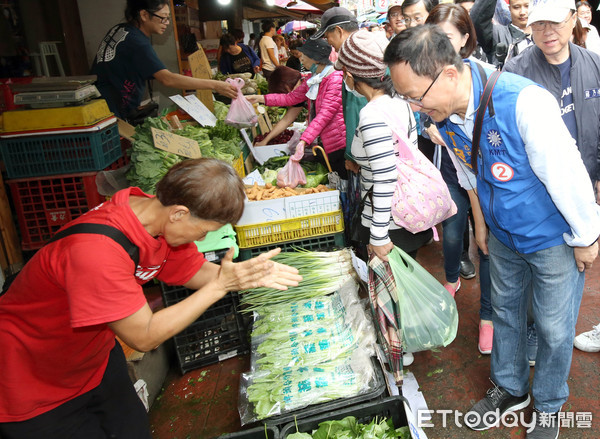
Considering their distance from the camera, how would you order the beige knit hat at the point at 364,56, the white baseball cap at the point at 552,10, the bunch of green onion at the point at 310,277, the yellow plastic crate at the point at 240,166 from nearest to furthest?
the white baseball cap at the point at 552,10, the beige knit hat at the point at 364,56, the bunch of green onion at the point at 310,277, the yellow plastic crate at the point at 240,166

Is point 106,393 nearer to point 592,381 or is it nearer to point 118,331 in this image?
point 118,331

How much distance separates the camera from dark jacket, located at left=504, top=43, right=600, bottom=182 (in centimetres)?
249

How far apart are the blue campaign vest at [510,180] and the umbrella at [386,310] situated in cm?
69

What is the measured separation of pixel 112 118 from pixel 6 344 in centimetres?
246

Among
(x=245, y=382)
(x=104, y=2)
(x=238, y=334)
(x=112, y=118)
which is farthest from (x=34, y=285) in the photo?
(x=104, y=2)

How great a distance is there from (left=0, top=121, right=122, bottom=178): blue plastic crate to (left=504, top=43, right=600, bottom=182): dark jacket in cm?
296

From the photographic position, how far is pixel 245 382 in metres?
2.55

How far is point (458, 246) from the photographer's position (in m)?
3.59

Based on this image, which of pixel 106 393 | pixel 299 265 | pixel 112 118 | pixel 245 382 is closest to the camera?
pixel 106 393

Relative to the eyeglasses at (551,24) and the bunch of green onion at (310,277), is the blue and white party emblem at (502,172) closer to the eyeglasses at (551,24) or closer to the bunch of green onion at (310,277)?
the eyeglasses at (551,24)

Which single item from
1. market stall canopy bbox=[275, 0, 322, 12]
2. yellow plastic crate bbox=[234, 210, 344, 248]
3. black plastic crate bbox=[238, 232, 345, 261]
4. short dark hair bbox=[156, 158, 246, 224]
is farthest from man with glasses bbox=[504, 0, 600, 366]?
market stall canopy bbox=[275, 0, 322, 12]

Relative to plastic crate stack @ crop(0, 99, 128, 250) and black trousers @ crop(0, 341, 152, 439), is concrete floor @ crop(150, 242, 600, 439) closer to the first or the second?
black trousers @ crop(0, 341, 152, 439)

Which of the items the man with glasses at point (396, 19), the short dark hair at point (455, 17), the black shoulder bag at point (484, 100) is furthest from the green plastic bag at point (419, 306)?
the man with glasses at point (396, 19)

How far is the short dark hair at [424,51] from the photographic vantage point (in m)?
1.89
